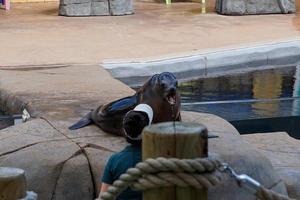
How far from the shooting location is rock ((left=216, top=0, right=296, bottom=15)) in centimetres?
1040

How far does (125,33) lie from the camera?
Result: 8641mm

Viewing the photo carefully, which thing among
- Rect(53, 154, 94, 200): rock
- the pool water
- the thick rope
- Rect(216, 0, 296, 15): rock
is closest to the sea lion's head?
Rect(53, 154, 94, 200): rock

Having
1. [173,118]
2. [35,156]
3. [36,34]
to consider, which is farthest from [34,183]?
[36,34]

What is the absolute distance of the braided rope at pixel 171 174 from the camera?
1.66m

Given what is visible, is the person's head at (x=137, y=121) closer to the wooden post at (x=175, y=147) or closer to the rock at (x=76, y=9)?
the wooden post at (x=175, y=147)

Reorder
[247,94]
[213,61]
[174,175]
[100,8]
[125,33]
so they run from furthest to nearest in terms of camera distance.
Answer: [100,8] < [125,33] < [213,61] < [247,94] < [174,175]

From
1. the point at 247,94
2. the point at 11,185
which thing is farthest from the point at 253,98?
the point at 11,185

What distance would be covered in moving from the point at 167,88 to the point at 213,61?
3.98 meters

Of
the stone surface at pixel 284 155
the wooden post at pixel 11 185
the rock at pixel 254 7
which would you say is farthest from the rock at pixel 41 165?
the rock at pixel 254 7

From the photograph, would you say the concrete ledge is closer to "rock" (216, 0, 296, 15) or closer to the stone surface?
the stone surface

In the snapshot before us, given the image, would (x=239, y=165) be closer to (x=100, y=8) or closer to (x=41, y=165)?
(x=41, y=165)

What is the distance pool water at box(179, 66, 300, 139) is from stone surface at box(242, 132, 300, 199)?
0.75m

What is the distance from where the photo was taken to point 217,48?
7.32 m

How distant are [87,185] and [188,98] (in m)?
2.76
